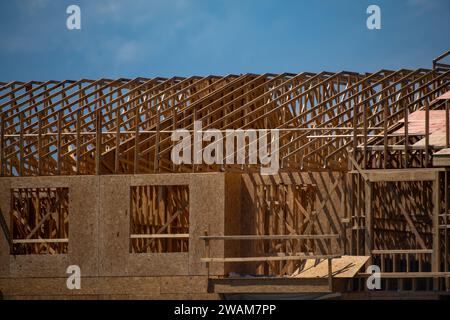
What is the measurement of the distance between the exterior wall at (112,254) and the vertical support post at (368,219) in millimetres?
3343

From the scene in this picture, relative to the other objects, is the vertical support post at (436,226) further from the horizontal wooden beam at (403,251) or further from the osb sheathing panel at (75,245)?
the osb sheathing panel at (75,245)

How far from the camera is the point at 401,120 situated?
111ft

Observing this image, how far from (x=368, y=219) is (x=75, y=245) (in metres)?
7.05

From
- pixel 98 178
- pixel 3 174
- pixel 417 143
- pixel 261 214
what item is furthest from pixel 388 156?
pixel 3 174

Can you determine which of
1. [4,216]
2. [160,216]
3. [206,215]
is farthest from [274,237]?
[4,216]

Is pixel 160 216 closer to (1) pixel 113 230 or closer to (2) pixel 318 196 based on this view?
(1) pixel 113 230

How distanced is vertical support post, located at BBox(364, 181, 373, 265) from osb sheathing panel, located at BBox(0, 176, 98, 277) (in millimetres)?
6458

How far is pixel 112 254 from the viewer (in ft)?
106

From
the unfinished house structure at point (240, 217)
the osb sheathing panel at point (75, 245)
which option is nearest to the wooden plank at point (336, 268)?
the unfinished house structure at point (240, 217)

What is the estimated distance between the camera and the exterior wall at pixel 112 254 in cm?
3164

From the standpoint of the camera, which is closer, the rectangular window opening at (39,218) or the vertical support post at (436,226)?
the vertical support post at (436,226)

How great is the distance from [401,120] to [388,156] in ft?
5.80

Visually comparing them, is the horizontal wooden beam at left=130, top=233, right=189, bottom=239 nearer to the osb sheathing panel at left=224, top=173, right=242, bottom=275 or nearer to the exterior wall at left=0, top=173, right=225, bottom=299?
the exterior wall at left=0, top=173, right=225, bottom=299
